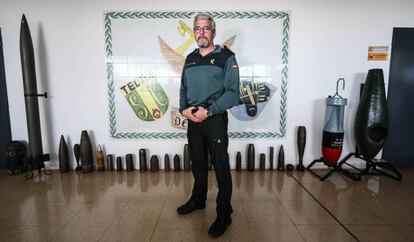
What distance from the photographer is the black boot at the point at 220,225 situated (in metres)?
1.56

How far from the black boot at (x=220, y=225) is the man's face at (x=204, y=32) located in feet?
3.78

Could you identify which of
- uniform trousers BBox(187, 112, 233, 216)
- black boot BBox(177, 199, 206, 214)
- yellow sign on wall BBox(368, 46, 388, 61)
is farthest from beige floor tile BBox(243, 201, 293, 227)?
yellow sign on wall BBox(368, 46, 388, 61)

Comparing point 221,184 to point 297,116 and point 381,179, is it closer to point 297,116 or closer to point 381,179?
point 297,116

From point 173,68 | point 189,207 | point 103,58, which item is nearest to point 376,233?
point 189,207

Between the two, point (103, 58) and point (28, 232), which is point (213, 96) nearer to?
point (28, 232)

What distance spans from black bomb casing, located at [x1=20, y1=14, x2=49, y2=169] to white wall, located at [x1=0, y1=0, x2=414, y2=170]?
176 mm

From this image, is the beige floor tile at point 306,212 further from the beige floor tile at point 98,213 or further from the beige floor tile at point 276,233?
the beige floor tile at point 98,213

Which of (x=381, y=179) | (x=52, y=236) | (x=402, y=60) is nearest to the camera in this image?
(x=52, y=236)

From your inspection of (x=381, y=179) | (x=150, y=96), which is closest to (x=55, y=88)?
(x=150, y=96)

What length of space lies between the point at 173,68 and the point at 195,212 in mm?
1550

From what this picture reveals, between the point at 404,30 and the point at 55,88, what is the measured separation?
3907mm

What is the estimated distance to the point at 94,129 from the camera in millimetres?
2812

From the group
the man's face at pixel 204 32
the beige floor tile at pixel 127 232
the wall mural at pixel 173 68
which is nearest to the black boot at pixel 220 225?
the beige floor tile at pixel 127 232

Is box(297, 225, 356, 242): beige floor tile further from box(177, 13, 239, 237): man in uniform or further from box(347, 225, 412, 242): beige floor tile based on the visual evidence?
box(177, 13, 239, 237): man in uniform
